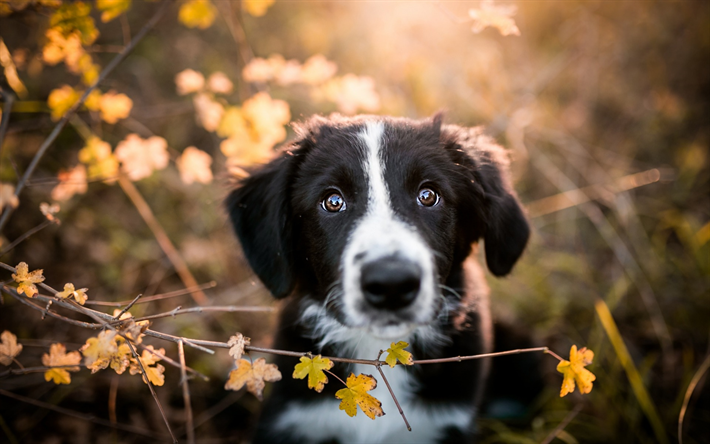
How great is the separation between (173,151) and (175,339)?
3.62m

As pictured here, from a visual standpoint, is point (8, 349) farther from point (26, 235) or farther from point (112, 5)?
point (112, 5)

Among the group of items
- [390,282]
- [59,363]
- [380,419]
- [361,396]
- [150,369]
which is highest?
[390,282]

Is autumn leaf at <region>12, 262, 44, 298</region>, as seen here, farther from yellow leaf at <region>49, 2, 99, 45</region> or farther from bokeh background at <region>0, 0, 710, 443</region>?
yellow leaf at <region>49, 2, 99, 45</region>

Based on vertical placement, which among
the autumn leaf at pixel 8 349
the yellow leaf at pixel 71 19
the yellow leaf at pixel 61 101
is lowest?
the autumn leaf at pixel 8 349

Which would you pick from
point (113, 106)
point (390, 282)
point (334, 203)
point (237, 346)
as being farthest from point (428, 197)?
point (113, 106)

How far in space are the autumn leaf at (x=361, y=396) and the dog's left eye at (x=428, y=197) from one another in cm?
93

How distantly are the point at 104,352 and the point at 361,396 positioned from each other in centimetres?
82

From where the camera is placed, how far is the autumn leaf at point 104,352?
4.28 feet

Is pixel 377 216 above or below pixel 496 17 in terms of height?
below

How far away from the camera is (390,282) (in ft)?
5.42

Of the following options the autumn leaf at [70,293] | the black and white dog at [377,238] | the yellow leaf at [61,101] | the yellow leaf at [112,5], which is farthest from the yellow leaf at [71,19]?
the autumn leaf at [70,293]

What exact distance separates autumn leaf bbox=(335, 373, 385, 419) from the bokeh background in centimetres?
117

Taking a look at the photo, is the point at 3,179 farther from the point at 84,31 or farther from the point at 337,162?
the point at 337,162

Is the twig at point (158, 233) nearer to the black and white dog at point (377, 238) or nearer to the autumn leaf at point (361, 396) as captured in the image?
the black and white dog at point (377, 238)
